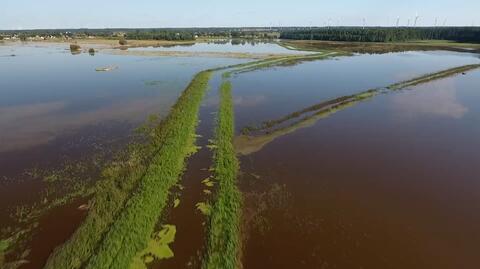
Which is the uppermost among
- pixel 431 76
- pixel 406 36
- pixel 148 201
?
pixel 406 36

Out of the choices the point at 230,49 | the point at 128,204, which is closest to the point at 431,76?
the point at 128,204

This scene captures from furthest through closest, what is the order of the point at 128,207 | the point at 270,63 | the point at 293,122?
the point at 270,63 → the point at 293,122 → the point at 128,207

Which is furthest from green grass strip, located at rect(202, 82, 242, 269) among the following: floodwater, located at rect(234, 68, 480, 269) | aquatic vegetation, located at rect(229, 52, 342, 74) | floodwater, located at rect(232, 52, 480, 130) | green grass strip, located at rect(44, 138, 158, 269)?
aquatic vegetation, located at rect(229, 52, 342, 74)

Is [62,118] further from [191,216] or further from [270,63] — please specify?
[270,63]

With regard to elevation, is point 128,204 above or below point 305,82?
above

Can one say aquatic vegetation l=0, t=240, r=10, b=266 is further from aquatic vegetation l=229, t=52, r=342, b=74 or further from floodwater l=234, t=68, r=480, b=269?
aquatic vegetation l=229, t=52, r=342, b=74
